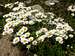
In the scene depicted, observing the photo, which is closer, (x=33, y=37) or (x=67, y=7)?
(x=33, y=37)

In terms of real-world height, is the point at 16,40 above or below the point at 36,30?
above

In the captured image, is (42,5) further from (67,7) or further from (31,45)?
(31,45)

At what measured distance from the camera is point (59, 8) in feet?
24.8

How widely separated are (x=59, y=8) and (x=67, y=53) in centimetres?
198

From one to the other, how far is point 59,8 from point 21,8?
115 cm

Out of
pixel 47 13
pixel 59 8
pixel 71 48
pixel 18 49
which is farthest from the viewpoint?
pixel 59 8

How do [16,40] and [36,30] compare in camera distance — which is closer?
[16,40]

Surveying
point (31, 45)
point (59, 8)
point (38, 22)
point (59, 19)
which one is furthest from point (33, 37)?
point (59, 8)

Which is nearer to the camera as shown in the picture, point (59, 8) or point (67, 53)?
point (67, 53)

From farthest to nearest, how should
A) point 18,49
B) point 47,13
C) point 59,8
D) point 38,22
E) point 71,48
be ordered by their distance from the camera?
point 59,8, point 47,13, point 38,22, point 71,48, point 18,49

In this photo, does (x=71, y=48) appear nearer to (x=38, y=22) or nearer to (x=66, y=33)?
(x=66, y=33)

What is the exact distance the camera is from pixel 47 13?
703cm

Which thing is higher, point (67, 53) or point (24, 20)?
point (24, 20)

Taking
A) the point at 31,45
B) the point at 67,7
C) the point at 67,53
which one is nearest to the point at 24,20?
the point at 31,45
